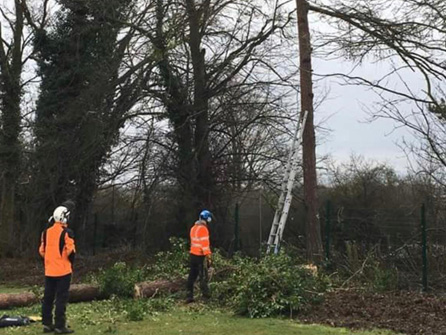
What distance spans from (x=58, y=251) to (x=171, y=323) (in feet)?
7.22

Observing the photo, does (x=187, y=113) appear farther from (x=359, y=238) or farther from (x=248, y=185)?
(x=359, y=238)

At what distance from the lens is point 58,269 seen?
9.12 m

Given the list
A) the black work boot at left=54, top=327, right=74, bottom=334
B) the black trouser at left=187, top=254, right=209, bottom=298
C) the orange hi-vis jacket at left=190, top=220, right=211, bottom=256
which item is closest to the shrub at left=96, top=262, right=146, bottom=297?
the black trouser at left=187, top=254, right=209, bottom=298

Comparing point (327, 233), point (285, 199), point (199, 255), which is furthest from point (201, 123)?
point (199, 255)

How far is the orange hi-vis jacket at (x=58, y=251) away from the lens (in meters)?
9.11

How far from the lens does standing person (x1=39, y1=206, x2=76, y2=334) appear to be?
9.09 metres

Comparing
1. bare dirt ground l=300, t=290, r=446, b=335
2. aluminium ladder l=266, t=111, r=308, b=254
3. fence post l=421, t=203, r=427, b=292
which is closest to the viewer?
bare dirt ground l=300, t=290, r=446, b=335

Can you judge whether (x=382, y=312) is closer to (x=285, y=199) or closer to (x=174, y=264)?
(x=174, y=264)

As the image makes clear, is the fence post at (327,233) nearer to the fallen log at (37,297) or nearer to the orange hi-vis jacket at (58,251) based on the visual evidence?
the fallen log at (37,297)

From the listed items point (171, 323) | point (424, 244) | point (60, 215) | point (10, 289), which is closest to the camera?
Result: point (60, 215)

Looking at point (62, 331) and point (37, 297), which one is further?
point (37, 297)

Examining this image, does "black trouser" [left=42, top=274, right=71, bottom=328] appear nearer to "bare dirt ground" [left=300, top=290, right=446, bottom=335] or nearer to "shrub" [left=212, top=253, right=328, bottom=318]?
"shrub" [left=212, top=253, right=328, bottom=318]

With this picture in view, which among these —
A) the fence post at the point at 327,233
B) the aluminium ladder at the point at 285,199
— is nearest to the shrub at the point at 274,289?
the aluminium ladder at the point at 285,199

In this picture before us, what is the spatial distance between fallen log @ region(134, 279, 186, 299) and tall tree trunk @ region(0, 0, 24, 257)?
11.8m
